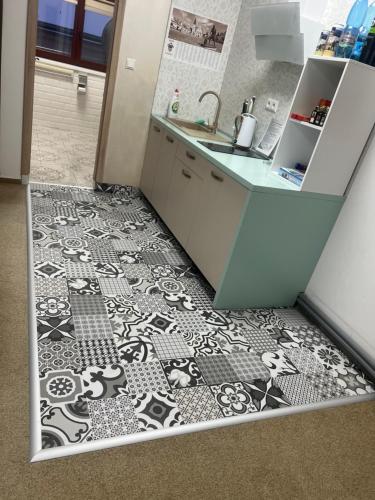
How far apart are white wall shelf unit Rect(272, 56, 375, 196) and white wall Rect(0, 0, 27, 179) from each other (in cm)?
218

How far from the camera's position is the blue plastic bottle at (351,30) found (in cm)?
196

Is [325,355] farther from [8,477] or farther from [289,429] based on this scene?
[8,477]

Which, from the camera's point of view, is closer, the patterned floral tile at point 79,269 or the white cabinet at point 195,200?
the white cabinet at point 195,200

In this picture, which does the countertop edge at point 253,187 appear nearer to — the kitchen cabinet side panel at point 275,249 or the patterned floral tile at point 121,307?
the kitchen cabinet side panel at point 275,249

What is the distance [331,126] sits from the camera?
1.97 metres

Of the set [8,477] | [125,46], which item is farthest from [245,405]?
[125,46]

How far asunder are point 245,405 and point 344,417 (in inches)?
18.9

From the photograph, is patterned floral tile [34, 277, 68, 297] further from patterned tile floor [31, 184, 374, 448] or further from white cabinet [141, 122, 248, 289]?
white cabinet [141, 122, 248, 289]

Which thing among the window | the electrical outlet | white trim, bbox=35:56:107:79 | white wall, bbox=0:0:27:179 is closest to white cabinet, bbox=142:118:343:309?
the electrical outlet

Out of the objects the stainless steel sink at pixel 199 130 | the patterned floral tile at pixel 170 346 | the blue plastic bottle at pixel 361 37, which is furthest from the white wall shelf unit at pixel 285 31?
the patterned floral tile at pixel 170 346

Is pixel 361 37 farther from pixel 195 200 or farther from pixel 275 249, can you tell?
pixel 195 200

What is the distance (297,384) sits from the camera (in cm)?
190

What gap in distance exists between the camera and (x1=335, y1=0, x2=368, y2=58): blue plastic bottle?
1964mm

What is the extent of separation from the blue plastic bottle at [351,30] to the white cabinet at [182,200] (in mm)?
1087
